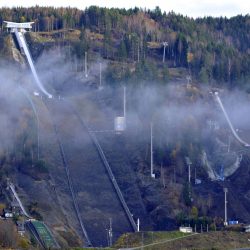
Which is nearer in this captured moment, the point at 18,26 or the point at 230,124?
the point at 230,124

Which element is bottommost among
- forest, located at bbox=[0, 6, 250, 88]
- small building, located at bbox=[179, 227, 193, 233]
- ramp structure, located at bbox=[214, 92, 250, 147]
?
small building, located at bbox=[179, 227, 193, 233]

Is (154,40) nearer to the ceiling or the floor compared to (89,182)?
nearer to the ceiling

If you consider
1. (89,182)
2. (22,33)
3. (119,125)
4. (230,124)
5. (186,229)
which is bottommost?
(186,229)

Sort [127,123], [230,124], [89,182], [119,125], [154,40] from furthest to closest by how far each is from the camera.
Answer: [154,40], [230,124], [127,123], [119,125], [89,182]

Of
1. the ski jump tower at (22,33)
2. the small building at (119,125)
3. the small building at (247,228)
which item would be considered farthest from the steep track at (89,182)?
the ski jump tower at (22,33)

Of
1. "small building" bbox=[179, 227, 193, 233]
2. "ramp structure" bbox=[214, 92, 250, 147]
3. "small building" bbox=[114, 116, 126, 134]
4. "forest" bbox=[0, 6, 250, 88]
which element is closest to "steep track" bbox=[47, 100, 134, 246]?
"small building" bbox=[114, 116, 126, 134]

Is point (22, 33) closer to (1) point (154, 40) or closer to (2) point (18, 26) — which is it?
(2) point (18, 26)

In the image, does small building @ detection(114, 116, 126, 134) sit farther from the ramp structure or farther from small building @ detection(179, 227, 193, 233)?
small building @ detection(179, 227, 193, 233)

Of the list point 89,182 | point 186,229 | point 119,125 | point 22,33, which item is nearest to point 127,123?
point 119,125

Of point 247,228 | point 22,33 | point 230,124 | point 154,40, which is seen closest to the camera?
point 247,228
